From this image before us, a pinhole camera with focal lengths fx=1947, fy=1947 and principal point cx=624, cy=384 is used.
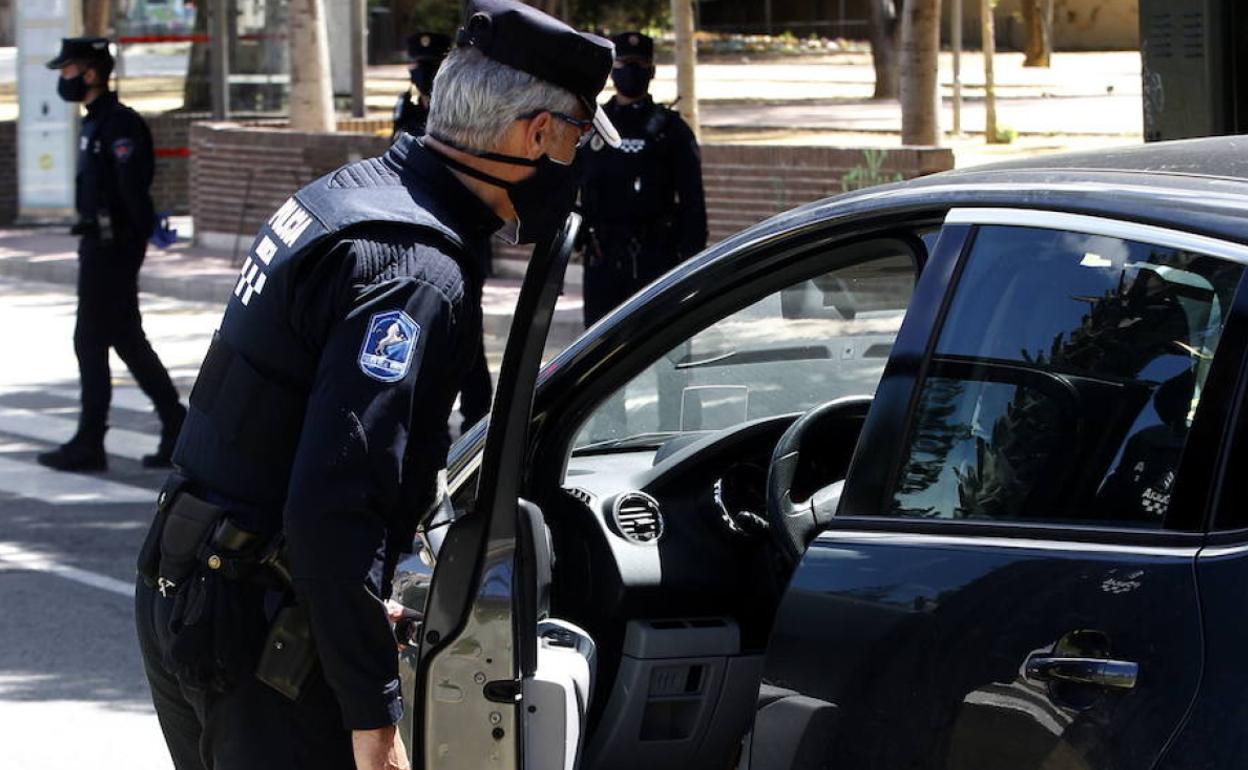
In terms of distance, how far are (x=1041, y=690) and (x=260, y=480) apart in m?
1.07

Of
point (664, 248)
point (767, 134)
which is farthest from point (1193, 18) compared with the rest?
point (767, 134)

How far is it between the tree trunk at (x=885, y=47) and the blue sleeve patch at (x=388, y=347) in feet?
94.5

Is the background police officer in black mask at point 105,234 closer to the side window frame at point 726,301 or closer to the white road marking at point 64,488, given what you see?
the white road marking at point 64,488

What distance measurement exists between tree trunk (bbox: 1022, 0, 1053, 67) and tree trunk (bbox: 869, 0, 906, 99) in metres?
8.41

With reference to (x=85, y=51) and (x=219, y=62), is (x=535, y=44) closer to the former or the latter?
(x=85, y=51)

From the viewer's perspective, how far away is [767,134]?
826 inches

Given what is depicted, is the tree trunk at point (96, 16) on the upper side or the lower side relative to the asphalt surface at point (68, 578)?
upper

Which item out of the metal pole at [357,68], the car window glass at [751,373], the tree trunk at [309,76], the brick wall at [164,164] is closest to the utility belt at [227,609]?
the car window glass at [751,373]

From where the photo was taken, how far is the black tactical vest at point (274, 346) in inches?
102

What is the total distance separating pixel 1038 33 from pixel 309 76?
79.7 ft

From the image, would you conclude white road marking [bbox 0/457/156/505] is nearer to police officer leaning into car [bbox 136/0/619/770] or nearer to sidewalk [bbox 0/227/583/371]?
sidewalk [bbox 0/227/583/371]

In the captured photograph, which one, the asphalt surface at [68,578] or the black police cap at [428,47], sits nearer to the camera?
the asphalt surface at [68,578]

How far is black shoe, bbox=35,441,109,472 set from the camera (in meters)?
9.01

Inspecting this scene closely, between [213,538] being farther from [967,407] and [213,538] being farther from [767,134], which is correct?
[767,134]
